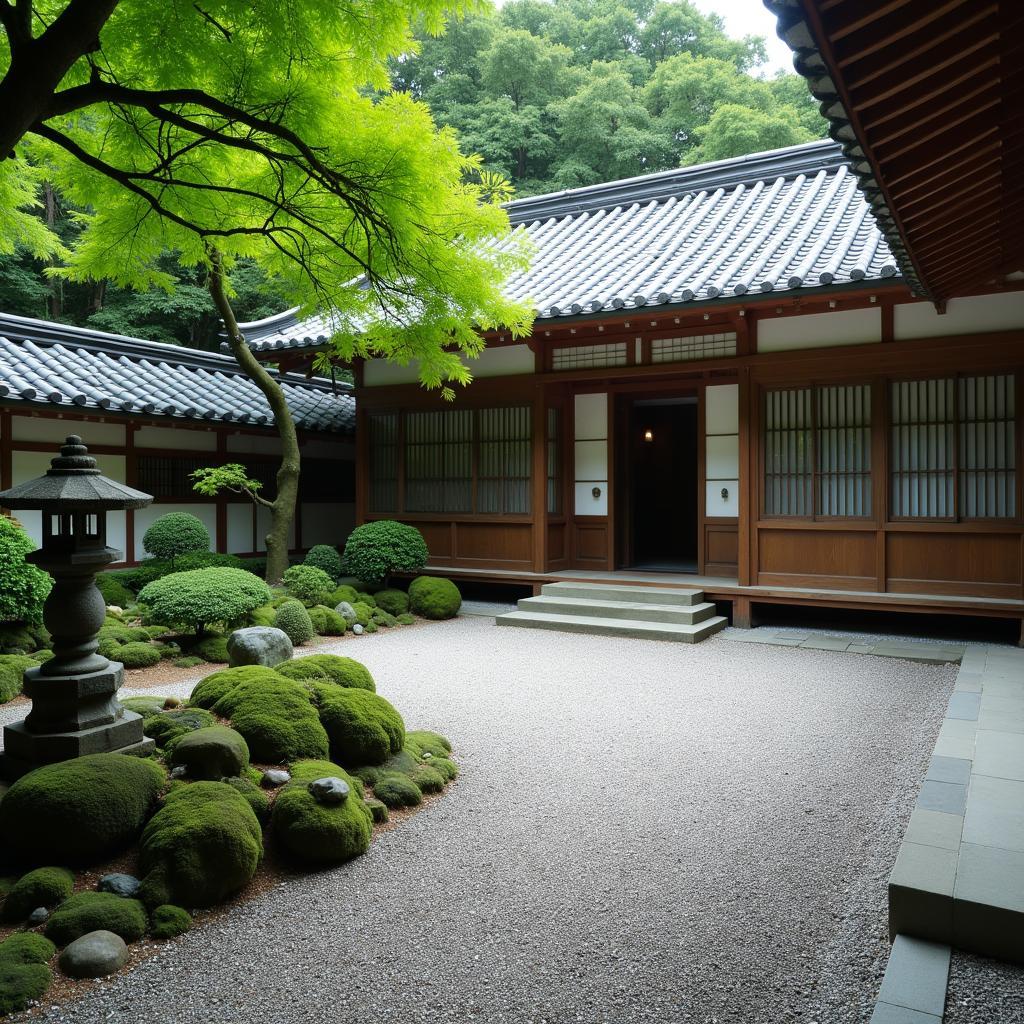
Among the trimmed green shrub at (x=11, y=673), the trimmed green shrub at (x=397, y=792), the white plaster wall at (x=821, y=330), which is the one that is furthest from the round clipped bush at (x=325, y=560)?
the trimmed green shrub at (x=397, y=792)

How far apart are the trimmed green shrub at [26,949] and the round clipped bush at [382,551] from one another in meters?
8.01

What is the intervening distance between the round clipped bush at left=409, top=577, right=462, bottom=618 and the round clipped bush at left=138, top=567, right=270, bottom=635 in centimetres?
268

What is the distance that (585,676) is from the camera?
743 cm

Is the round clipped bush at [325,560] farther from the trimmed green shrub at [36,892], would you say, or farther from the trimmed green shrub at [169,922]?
the trimmed green shrub at [169,922]

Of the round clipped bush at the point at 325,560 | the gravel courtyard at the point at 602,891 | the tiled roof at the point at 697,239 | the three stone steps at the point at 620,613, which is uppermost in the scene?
the tiled roof at the point at 697,239

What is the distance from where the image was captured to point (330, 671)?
17.5 ft

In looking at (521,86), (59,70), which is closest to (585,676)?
(59,70)

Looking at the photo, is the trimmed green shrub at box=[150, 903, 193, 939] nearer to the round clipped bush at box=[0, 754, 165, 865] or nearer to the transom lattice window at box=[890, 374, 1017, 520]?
the round clipped bush at box=[0, 754, 165, 865]

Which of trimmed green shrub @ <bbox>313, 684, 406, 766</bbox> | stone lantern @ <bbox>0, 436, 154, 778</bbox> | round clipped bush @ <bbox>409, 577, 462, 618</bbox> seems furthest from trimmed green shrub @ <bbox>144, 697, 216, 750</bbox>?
round clipped bush @ <bbox>409, 577, 462, 618</bbox>

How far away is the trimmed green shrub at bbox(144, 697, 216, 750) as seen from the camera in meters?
4.46

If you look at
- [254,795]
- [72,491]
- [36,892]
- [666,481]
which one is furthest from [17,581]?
[666,481]

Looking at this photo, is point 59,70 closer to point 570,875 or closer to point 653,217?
point 570,875

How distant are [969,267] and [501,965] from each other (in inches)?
229

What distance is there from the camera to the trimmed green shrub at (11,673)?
21.1 ft
